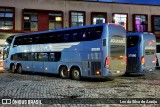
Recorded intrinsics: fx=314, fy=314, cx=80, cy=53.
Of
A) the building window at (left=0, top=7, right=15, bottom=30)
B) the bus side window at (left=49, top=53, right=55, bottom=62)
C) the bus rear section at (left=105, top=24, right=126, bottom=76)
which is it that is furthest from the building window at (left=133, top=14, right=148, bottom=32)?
the bus rear section at (left=105, top=24, right=126, bottom=76)

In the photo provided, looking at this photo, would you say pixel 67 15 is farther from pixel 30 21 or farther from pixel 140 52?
pixel 140 52

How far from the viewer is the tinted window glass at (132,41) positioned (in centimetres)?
2478

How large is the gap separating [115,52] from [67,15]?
21.3 meters

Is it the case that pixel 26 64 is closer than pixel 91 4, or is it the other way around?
pixel 26 64

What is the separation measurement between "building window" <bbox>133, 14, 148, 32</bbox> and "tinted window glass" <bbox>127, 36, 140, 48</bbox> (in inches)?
723

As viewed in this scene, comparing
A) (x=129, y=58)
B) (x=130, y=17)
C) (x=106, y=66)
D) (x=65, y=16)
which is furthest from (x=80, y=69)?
(x=130, y=17)

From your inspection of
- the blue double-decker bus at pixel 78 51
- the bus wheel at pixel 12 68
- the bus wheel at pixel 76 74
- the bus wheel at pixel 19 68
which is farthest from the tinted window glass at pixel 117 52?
the bus wheel at pixel 12 68

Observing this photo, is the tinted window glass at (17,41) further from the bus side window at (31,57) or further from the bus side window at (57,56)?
the bus side window at (57,56)

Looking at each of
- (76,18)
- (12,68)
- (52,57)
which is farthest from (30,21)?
(52,57)

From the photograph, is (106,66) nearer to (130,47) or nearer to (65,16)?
(130,47)

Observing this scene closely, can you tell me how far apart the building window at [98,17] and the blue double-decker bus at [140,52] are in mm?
16515

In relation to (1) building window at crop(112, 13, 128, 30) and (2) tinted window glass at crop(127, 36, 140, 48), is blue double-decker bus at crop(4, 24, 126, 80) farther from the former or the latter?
(1) building window at crop(112, 13, 128, 30)

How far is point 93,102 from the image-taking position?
12.1m

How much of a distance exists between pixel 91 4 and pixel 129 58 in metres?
18.1
